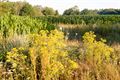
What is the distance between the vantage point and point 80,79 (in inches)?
242

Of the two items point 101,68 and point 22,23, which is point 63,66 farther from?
point 22,23

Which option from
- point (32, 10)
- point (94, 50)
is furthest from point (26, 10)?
point (94, 50)

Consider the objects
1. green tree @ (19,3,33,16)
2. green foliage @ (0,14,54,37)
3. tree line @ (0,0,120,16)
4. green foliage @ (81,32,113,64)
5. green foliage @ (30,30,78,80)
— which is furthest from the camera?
green tree @ (19,3,33,16)

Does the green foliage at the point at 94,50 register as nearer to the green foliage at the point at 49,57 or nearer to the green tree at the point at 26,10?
the green foliage at the point at 49,57

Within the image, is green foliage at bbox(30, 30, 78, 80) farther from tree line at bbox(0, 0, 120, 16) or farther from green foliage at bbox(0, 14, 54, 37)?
tree line at bbox(0, 0, 120, 16)

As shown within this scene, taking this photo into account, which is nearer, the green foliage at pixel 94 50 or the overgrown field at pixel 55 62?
the overgrown field at pixel 55 62

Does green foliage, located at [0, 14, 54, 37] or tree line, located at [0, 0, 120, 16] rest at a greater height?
green foliage, located at [0, 14, 54, 37]

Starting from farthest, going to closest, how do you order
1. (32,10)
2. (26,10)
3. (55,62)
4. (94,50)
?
(32,10), (26,10), (94,50), (55,62)

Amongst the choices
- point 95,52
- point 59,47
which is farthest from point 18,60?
point 95,52

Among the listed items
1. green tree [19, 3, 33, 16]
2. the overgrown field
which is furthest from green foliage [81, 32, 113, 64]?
green tree [19, 3, 33, 16]

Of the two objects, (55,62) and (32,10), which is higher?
(55,62)

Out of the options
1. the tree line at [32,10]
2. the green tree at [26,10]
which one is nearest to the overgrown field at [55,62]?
the tree line at [32,10]

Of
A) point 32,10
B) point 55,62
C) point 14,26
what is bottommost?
point 32,10

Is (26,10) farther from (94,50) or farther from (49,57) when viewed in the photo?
(49,57)
